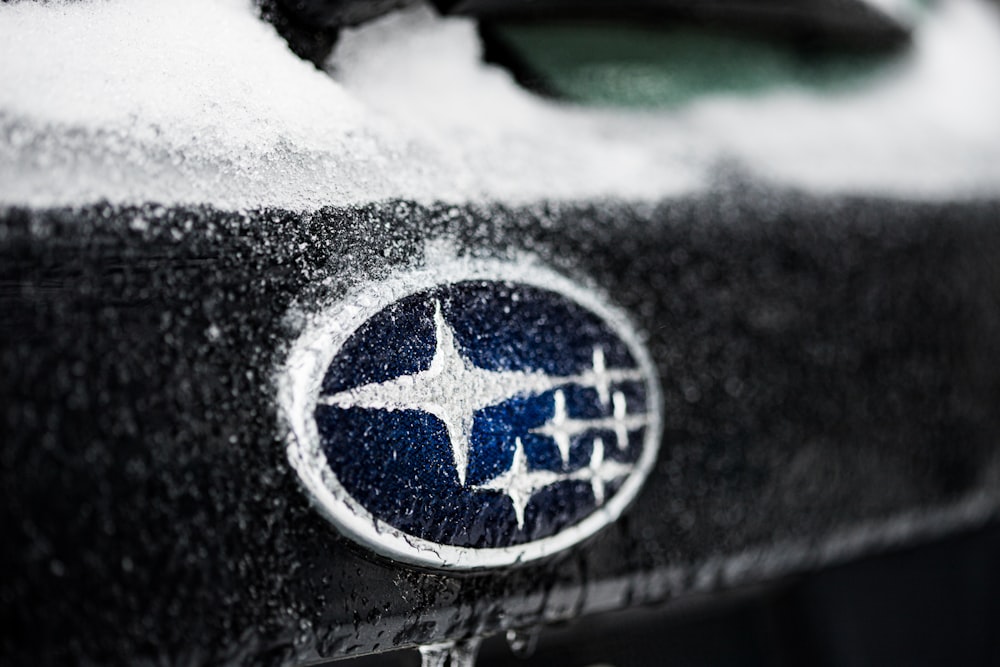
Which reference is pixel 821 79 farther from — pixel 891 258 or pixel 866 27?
pixel 891 258

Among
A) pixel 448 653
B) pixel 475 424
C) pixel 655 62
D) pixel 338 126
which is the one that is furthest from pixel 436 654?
pixel 655 62

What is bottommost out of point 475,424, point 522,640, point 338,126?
point 522,640

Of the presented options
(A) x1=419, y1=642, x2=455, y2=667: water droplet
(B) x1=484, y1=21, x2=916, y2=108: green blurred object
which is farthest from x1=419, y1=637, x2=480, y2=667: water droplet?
(B) x1=484, y1=21, x2=916, y2=108: green blurred object

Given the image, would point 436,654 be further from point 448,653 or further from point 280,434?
point 280,434

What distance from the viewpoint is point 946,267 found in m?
0.89

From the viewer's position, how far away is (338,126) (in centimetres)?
61

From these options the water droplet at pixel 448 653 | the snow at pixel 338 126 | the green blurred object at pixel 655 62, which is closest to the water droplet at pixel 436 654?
the water droplet at pixel 448 653

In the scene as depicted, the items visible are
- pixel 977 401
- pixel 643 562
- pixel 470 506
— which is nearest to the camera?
pixel 470 506

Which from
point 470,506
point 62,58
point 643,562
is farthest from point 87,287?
point 643,562

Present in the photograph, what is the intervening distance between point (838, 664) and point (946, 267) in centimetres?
42

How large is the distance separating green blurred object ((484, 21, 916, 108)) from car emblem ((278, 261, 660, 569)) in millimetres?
177

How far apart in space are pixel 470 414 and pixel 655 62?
375mm

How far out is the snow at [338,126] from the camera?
1.72 feet

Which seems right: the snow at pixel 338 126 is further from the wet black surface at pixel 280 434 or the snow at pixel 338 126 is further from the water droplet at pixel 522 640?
the water droplet at pixel 522 640
